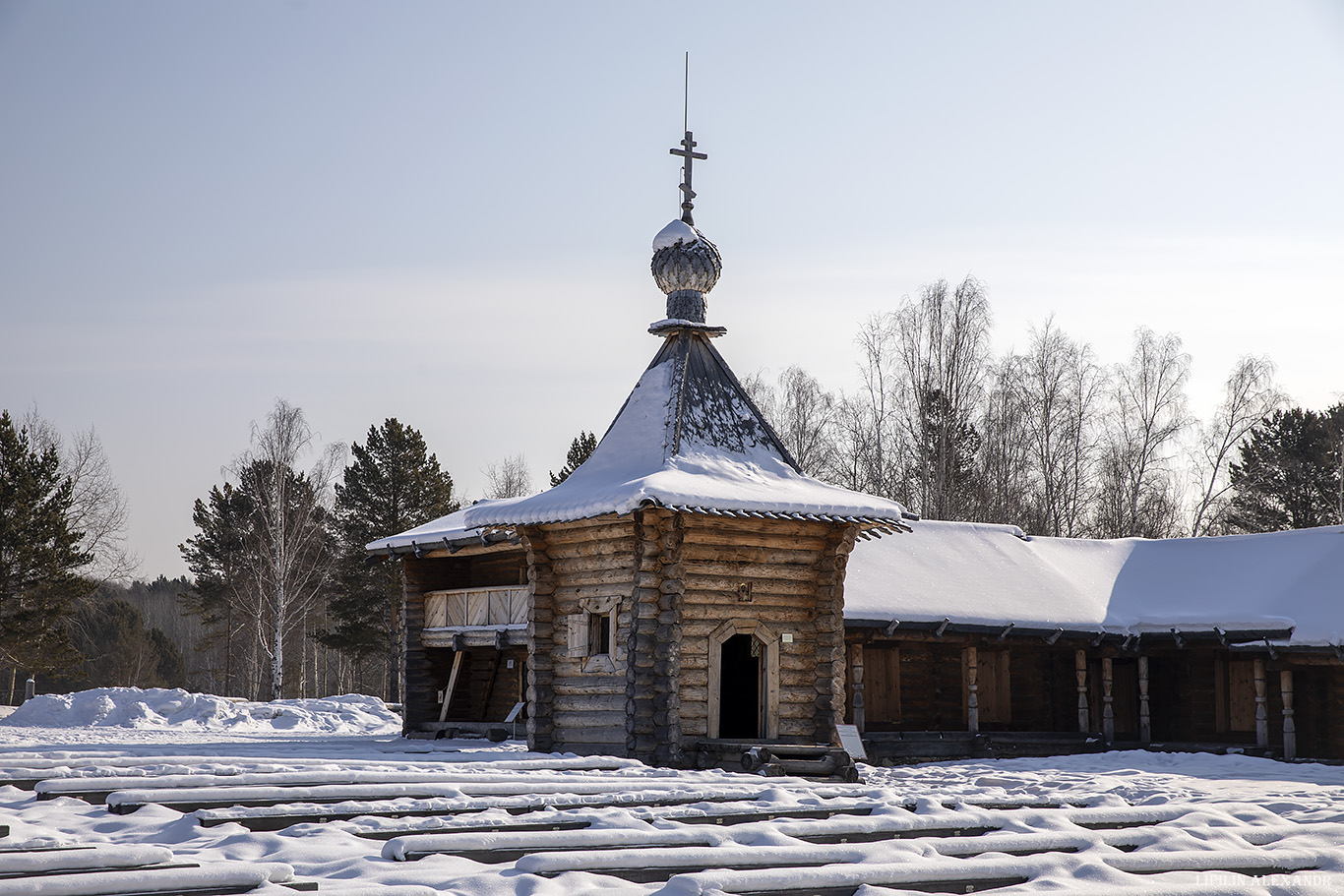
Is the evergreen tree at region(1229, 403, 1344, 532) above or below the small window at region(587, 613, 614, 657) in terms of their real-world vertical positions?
above

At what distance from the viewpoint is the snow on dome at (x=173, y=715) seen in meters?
26.7

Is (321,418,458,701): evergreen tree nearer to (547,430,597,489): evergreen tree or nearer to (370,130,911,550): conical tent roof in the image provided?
(547,430,597,489): evergreen tree

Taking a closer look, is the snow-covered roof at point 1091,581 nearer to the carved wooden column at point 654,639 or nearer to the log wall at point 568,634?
the log wall at point 568,634

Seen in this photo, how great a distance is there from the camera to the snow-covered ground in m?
6.02

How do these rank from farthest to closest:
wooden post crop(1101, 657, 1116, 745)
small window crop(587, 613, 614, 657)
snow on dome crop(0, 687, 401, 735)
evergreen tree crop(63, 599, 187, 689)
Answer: evergreen tree crop(63, 599, 187, 689), snow on dome crop(0, 687, 401, 735), wooden post crop(1101, 657, 1116, 745), small window crop(587, 613, 614, 657)

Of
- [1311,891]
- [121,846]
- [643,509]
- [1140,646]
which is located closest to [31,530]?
[643,509]

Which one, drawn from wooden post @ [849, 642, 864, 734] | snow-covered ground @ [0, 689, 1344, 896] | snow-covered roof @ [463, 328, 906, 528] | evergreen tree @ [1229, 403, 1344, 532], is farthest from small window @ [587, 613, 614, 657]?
evergreen tree @ [1229, 403, 1344, 532]

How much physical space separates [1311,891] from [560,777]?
556cm

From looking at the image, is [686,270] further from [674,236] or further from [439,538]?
[439,538]

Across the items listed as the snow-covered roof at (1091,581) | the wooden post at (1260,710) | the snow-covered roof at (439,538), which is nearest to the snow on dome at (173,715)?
the snow-covered roof at (439,538)

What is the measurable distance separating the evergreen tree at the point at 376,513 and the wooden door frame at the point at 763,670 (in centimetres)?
2503

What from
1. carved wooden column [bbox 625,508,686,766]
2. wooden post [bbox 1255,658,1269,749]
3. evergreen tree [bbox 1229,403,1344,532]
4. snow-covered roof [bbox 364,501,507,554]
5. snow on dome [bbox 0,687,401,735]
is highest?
evergreen tree [bbox 1229,403,1344,532]

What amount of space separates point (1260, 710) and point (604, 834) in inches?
768

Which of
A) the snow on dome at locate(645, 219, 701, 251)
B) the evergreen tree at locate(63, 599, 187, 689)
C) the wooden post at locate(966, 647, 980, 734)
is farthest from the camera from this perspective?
the evergreen tree at locate(63, 599, 187, 689)
